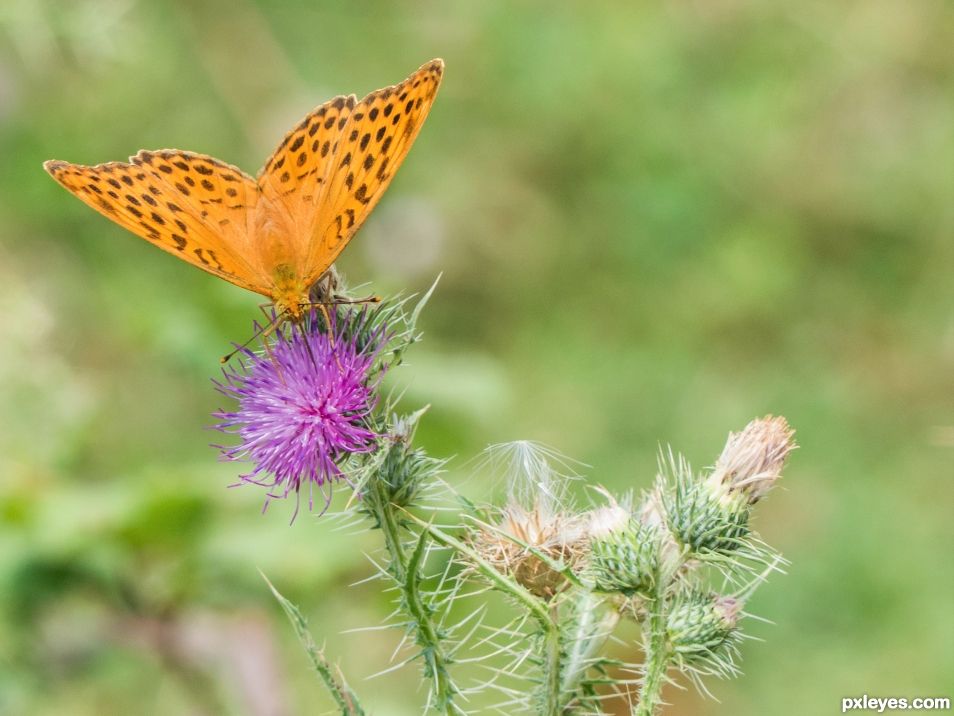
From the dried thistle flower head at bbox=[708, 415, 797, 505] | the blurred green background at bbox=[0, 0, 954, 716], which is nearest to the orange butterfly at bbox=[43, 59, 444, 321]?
the dried thistle flower head at bbox=[708, 415, 797, 505]

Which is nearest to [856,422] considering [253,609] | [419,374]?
[419,374]

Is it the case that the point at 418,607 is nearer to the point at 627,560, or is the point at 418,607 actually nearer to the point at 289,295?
the point at 627,560

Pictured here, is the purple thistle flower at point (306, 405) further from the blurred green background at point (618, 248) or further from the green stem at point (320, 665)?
the blurred green background at point (618, 248)

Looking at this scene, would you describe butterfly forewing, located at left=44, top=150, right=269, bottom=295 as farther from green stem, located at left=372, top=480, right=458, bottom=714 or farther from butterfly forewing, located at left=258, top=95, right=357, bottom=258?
green stem, located at left=372, top=480, right=458, bottom=714

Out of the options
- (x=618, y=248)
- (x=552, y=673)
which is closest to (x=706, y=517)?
(x=552, y=673)

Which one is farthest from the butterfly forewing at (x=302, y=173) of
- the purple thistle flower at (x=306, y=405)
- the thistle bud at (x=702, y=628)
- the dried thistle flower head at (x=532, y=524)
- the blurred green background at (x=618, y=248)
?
the blurred green background at (x=618, y=248)

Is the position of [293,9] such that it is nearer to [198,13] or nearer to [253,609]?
[198,13]
